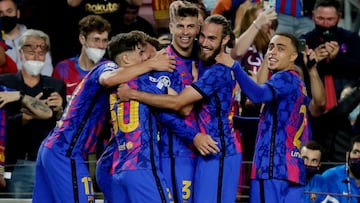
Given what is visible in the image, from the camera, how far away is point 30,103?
10906 millimetres

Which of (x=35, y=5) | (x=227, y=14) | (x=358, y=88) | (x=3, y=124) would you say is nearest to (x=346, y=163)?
(x=358, y=88)

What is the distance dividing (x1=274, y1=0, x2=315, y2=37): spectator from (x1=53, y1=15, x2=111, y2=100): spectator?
1.80m

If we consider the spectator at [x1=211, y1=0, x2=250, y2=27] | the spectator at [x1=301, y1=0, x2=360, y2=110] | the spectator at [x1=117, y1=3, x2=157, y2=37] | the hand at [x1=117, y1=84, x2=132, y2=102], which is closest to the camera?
the hand at [x1=117, y1=84, x2=132, y2=102]

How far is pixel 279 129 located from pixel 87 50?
9.00 feet

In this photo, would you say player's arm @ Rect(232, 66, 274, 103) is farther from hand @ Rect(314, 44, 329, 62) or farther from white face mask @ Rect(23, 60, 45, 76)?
white face mask @ Rect(23, 60, 45, 76)

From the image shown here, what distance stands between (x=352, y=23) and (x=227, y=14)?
182 cm

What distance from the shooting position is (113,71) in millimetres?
9445

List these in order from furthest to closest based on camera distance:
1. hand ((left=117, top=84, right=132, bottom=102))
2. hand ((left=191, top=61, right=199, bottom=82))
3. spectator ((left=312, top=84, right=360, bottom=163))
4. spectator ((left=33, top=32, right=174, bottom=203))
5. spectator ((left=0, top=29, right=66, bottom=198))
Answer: spectator ((left=312, top=84, right=360, bottom=163))
spectator ((left=0, top=29, right=66, bottom=198))
hand ((left=191, top=61, right=199, bottom=82))
spectator ((left=33, top=32, right=174, bottom=203))
hand ((left=117, top=84, right=132, bottom=102))

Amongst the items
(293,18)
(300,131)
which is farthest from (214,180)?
(293,18)

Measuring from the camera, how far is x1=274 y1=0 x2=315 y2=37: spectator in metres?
12.2

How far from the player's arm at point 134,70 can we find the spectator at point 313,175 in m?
1.75

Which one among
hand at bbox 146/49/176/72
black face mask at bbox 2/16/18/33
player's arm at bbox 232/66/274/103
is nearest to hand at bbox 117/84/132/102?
hand at bbox 146/49/176/72

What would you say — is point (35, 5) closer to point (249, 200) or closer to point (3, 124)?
point (3, 124)

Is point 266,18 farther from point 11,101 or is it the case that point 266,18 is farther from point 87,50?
point 11,101
